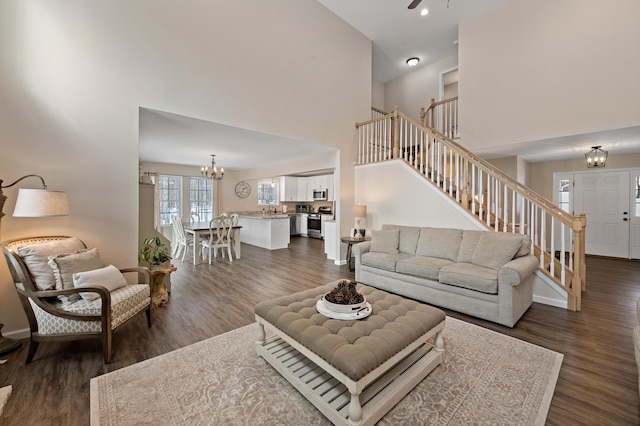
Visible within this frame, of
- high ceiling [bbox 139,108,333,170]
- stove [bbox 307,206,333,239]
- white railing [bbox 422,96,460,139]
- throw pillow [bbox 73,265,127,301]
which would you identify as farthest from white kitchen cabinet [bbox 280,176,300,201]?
throw pillow [bbox 73,265,127,301]

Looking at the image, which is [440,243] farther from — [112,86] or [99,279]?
[112,86]

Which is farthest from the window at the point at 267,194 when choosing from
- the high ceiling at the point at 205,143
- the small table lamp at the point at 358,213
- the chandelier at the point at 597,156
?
the chandelier at the point at 597,156

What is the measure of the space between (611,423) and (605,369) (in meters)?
0.70

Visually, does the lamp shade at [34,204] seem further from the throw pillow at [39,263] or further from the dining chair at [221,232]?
the dining chair at [221,232]

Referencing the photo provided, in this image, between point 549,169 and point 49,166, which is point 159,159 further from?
point 549,169

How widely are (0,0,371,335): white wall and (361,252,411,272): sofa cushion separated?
263 centimetres

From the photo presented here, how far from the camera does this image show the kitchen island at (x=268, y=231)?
7.14 meters

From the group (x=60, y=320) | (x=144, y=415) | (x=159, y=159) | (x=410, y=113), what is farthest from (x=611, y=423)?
(x=159, y=159)

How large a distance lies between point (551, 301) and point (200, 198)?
9046 millimetres

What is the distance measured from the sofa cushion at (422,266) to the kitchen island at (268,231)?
14.0 ft

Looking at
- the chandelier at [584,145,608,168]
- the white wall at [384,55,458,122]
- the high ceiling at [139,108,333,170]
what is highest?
the white wall at [384,55,458,122]

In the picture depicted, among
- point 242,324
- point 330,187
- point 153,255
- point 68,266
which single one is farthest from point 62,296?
point 330,187

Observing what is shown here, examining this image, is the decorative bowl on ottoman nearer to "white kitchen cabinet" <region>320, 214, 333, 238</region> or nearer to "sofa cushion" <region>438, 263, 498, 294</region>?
"sofa cushion" <region>438, 263, 498, 294</region>

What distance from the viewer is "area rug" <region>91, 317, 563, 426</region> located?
157 centimetres
